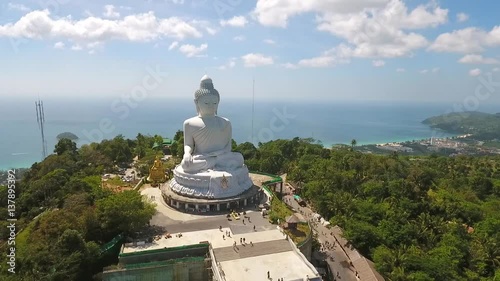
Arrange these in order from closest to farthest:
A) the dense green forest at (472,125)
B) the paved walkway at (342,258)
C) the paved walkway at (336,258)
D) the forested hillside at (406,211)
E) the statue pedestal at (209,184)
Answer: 1. the forested hillside at (406,211)
2. the paved walkway at (342,258)
3. the paved walkway at (336,258)
4. the statue pedestal at (209,184)
5. the dense green forest at (472,125)

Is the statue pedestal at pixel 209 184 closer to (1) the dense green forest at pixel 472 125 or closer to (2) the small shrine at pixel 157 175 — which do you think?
(2) the small shrine at pixel 157 175

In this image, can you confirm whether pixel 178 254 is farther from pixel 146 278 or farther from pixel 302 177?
pixel 302 177

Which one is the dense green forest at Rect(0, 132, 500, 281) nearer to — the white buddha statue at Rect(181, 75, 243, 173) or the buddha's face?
the white buddha statue at Rect(181, 75, 243, 173)

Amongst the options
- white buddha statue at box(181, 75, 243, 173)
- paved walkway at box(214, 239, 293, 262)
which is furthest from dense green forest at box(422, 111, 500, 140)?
paved walkway at box(214, 239, 293, 262)

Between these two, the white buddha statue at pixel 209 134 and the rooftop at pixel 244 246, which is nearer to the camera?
the rooftop at pixel 244 246

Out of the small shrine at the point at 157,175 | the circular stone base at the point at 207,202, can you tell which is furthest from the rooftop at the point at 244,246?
the small shrine at the point at 157,175

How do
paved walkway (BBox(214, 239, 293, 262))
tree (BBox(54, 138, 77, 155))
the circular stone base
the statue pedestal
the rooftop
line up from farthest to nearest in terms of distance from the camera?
tree (BBox(54, 138, 77, 155))
the statue pedestal
the circular stone base
paved walkway (BBox(214, 239, 293, 262))
the rooftop

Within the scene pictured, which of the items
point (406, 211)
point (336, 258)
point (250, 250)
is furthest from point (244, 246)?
point (406, 211)
